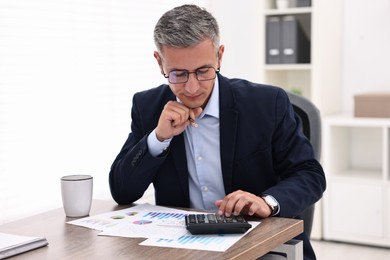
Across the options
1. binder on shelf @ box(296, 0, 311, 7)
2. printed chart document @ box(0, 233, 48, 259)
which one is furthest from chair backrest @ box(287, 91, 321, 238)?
binder on shelf @ box(296, 0, 311, 7)

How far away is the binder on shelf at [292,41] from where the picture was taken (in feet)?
12.9

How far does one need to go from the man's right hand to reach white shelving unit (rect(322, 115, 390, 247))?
220cm

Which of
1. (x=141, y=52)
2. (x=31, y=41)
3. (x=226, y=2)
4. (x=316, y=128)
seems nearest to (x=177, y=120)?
(x=316, y=128)

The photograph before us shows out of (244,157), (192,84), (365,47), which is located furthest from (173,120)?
(365,47)

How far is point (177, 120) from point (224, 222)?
1.39 ft

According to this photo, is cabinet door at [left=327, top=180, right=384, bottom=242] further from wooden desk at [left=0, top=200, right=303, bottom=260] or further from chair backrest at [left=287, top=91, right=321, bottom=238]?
wooden desk at [left=0, top=200, right=303, bottom=260]

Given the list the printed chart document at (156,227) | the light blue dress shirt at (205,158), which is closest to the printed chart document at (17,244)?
the printed chart document at (156,227)

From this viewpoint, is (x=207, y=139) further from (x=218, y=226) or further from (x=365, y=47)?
(x=365, y=47)

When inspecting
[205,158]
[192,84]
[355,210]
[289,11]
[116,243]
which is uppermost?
[289,11]

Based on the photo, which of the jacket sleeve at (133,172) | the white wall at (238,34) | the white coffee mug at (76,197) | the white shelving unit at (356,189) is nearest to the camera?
the white coffee mug at (76,197)

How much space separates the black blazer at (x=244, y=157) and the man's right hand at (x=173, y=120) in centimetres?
8

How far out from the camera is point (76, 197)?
5.70 feet

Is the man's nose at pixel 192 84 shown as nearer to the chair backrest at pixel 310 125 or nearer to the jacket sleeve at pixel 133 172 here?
the jacket sleeve at pixel 133 172

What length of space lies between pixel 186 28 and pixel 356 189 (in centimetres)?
239
